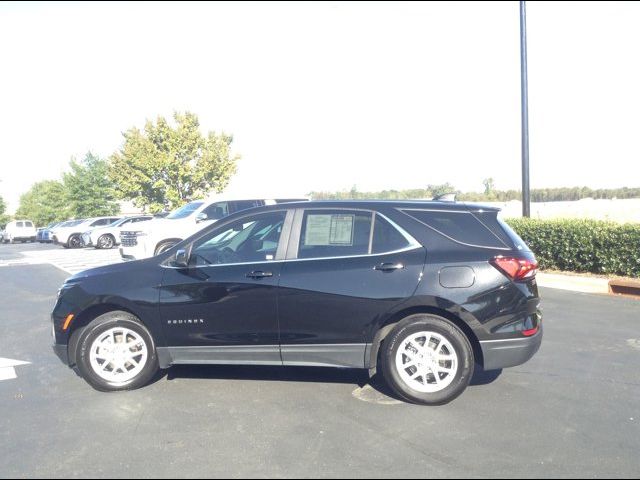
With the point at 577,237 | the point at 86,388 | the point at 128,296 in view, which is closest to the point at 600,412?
the point at 128,296

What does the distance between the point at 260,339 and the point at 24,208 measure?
320 ft

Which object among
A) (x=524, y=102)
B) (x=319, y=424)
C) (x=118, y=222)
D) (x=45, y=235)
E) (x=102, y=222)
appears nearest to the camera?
(x=319, y=424)

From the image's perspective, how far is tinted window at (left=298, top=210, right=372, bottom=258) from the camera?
4914mm

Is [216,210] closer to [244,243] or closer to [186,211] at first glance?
[186,211]

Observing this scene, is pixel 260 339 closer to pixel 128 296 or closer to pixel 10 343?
pixel 128 296

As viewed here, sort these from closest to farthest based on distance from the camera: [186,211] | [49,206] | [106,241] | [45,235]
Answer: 1. [186,211]
2. [106,241]
3. [45,235]
4. [49,206]

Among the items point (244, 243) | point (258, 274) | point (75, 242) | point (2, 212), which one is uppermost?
point (2, 212)

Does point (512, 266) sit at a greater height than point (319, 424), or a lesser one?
greater

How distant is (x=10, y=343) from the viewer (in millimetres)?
7117

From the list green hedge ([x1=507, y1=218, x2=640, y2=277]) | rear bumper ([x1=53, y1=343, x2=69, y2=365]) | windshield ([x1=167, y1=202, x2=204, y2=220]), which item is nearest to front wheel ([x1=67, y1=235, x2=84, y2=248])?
windshield ([x1=167, y1=202, x2=204, y2=220])

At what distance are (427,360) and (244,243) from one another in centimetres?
192

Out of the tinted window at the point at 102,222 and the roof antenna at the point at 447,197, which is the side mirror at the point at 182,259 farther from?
the tinted window at the point at 102,222

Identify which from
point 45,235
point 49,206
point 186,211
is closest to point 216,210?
point 186,211

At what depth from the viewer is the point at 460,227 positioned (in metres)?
4.86
